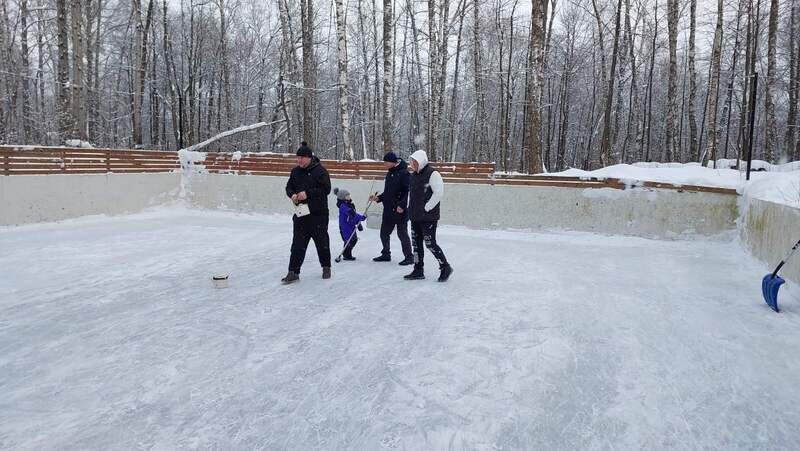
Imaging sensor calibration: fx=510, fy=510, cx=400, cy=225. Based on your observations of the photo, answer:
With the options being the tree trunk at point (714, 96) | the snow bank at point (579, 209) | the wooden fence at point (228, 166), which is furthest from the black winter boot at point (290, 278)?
the tree trunk at point (714, 96)

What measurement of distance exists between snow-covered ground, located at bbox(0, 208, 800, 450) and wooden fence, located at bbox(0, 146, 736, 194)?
3.78 m

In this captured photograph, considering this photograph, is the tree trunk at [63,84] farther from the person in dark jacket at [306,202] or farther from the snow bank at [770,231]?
the snow bank at [770,231]

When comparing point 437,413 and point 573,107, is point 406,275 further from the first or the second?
point 573,107

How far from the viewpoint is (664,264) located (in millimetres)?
7832

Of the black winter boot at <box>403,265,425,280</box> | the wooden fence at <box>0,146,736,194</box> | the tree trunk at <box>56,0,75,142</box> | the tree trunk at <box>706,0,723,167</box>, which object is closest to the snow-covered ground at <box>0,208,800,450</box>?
the black winter boot at <box>403,265,425,280</box>

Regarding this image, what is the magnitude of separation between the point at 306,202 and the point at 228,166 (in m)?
7.94

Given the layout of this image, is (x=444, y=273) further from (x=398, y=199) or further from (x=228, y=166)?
(x=228, y=166)

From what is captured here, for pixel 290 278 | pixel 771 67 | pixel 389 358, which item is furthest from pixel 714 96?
pixel 389 358

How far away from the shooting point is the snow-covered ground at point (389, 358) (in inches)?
112

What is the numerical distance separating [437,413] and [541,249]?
6.62 m

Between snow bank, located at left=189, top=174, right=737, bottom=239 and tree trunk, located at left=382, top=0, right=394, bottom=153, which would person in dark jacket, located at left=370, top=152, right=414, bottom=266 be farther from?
tree trunk, located at left=382, top=0, right=394, bottom=153

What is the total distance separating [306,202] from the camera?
614cm

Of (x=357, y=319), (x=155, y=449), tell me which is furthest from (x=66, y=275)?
(x=155, y=449)

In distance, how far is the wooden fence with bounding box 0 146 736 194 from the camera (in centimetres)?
1003
